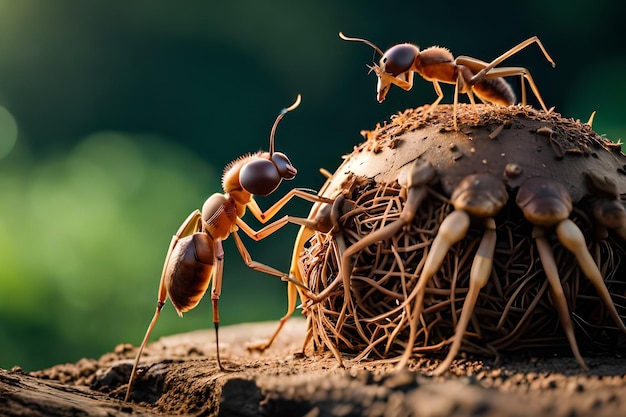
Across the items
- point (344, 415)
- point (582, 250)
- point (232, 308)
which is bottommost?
point (344, 415)

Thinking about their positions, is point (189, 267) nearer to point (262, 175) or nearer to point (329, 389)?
point (262, 175)

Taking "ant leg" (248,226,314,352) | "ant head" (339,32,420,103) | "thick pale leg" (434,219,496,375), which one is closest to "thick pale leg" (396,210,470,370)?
"thick pale leg" (434,219,496,375)

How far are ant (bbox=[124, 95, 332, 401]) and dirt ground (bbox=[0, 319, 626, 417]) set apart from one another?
0.30 metres

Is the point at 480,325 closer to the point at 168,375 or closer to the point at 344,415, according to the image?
the point at 344,415

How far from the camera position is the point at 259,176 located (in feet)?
13.0

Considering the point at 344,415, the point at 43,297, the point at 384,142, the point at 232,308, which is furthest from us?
the point at 232,308

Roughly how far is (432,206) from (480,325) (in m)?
0.60

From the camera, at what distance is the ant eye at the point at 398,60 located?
383 centimetres

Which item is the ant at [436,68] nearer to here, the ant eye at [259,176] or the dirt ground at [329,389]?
the ant eye at [259,176]

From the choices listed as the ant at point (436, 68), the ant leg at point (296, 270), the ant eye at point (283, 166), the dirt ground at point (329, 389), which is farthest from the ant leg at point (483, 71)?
the dirt ground at point (329, 389)

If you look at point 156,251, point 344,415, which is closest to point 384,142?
point 344,415

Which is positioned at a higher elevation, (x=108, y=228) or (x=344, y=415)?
(x=108, y=228)

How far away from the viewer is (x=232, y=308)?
10.5 meters

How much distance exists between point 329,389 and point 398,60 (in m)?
1.99
